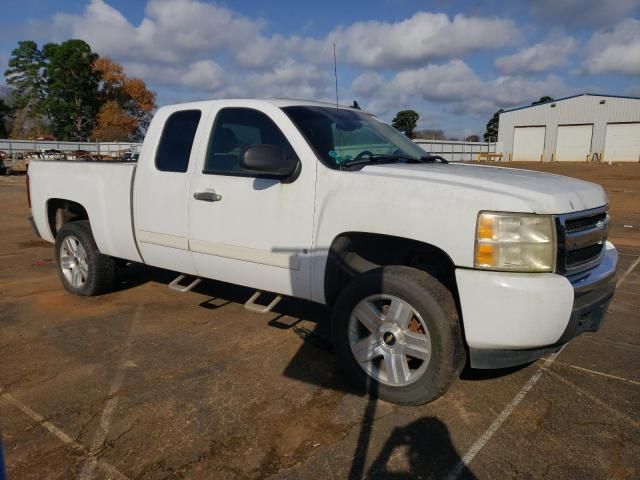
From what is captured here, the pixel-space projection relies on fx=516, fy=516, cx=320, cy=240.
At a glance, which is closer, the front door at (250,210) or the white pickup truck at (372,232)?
the white pickup truck at (372,232)

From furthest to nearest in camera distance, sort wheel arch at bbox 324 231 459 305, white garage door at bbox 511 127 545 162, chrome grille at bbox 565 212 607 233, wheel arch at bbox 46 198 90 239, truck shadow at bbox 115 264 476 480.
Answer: white garage door at bbox 511 127 545 162, wheel arch at bbox 46 198 90 239, wheel arch at bbox 324 231 459 305, chrome grille at bbox 565 212 607 233, truck shadow at bbox 115 264 476 480

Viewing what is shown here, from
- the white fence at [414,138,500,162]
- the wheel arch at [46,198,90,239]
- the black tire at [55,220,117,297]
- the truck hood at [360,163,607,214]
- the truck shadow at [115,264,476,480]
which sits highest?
the truck hood at [360,163,607,214]

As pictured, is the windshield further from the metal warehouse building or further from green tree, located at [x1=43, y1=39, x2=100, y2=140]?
green tree, located at [x1=43, y1=39, x2=100, y2=140]

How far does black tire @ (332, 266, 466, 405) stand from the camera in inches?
117

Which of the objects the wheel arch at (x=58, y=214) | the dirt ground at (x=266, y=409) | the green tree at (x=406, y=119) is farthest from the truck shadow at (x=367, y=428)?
the green tree at (x=406, y=119)

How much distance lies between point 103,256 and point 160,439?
2.91 m

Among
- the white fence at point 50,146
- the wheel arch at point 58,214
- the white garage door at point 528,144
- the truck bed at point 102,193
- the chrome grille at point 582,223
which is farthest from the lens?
the white garage door at point 528,144

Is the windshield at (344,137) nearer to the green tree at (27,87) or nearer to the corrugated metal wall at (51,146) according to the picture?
the corrugated metal wall at (51,146)

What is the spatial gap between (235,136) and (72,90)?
7544cm

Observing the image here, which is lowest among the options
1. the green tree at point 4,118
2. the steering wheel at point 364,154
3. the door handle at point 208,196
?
the door handle at point 208,196

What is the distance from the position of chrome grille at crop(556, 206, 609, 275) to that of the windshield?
4.58 feet

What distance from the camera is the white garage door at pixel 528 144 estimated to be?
50.5 metres

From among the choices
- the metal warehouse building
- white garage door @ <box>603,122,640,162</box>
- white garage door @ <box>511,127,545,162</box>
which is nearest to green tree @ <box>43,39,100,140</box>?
the metal warehouse building

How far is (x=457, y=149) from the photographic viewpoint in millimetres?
46906
